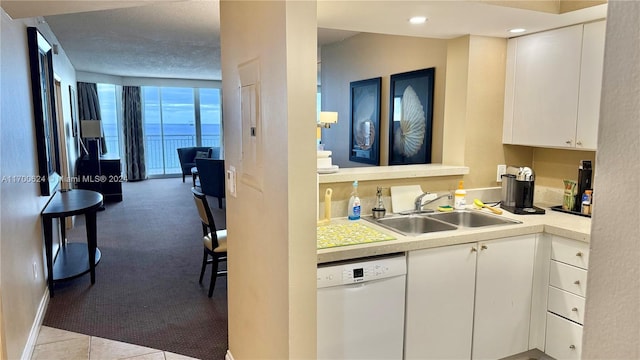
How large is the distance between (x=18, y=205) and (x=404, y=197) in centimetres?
239

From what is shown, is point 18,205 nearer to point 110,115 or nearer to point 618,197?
point 618,197

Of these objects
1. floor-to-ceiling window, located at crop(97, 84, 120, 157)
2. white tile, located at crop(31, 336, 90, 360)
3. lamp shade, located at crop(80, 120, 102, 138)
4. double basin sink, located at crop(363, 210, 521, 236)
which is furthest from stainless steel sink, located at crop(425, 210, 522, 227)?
floor-to-ceiling window, located at crop(97, 84, 120, 157)

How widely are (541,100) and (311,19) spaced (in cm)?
202

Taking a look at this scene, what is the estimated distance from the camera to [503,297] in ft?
8.45

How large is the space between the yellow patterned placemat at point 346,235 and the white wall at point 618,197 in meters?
1.64

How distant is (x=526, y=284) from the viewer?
8.61 feet

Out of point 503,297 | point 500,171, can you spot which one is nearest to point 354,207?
point 503,297

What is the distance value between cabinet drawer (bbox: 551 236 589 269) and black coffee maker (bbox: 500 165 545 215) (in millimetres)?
380

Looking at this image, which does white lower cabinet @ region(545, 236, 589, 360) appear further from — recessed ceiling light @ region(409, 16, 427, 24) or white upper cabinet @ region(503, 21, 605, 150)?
recessed ceiling light @ region(409, 16, 427, 24)

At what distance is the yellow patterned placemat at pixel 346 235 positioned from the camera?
2.19 metres

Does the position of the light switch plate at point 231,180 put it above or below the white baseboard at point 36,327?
above

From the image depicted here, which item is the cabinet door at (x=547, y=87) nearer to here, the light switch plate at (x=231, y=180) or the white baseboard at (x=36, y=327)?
the light switch plate at (x=231, y=180)

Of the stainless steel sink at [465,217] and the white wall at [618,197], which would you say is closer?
the white wall at [618,197]

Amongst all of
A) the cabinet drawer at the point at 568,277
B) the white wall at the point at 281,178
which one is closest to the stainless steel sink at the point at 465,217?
the cabinet drawer at the point at 568,277
